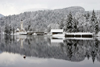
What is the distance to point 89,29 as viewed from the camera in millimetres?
80375

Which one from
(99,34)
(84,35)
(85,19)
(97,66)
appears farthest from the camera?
(85,19)

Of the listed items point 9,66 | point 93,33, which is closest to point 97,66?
point 9,66

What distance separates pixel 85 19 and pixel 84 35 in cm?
1515

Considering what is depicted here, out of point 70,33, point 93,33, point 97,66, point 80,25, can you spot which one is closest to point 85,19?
point 80,25

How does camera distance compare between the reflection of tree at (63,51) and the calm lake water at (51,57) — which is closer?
the calm lake water at (51,57)

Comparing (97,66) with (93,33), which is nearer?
(97,66)

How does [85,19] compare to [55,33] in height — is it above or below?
above

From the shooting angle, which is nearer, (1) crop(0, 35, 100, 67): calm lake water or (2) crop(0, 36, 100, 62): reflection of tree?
(1) crop(0, 35, 100, 67): calm lake water

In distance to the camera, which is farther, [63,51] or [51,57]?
[63,51]

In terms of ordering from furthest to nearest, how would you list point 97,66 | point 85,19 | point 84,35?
point 85,19 < point 84,35 < point 97,66

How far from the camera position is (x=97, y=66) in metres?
14.7

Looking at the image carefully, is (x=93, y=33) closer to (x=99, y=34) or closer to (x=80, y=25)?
(x=99, y=34)

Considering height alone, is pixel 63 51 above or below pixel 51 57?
above

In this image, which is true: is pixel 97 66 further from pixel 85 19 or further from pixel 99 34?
pixel 85 19
